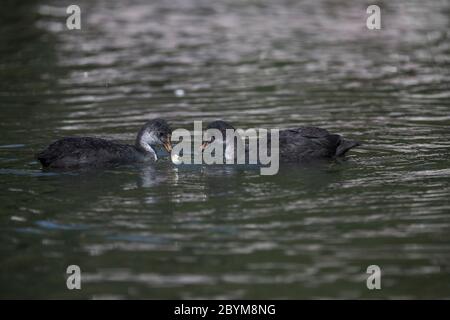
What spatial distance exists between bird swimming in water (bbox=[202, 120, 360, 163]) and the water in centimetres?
27

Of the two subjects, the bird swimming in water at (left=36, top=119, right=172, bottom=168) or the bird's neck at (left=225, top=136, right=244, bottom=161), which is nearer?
the bird swimming in water at (left=36, top=119, right=172, bottom=168)

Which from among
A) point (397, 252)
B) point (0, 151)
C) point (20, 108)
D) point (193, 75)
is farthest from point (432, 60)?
point (397, 252)

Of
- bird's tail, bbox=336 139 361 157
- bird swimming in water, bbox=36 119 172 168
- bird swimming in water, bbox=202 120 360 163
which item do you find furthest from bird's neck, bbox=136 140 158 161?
bird's tail, bbox=336 139 361 157

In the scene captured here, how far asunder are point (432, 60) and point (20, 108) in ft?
31.3

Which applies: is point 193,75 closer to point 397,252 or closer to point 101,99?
point 101,99

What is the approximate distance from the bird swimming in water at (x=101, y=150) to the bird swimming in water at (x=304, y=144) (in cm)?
Answer: 86

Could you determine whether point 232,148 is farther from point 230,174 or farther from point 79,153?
point 79,153

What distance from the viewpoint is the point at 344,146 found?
13.9 meters

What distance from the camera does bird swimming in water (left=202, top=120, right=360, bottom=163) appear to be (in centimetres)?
1382

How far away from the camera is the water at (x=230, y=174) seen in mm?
9344

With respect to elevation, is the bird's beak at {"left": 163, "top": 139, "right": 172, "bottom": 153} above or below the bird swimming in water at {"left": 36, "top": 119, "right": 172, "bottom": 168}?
above

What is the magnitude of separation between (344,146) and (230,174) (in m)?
1.92

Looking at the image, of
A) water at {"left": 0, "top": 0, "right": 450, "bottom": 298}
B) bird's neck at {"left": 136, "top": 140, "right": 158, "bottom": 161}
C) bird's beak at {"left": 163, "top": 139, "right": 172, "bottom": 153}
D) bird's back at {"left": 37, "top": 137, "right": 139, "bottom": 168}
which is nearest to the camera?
water at {"left": 0, "top": 0, "right": 450, "bottom": 298}

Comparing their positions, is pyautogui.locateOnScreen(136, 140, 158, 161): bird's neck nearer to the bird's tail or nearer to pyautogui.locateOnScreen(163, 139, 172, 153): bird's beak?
pyautogui.locateOnScreen(163, 139, 172, 153): bird's beak
